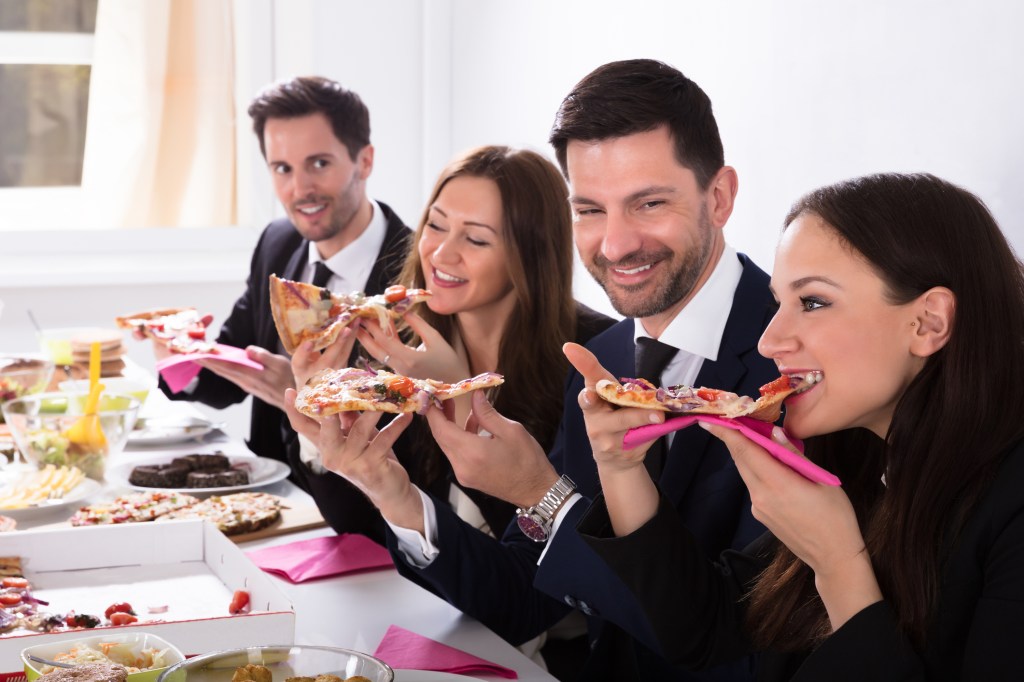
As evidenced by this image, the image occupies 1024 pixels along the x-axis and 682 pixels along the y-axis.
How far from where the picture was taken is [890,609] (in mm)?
1560

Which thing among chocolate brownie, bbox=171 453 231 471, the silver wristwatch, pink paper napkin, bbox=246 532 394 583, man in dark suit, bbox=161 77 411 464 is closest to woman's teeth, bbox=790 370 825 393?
the silver wristwatch

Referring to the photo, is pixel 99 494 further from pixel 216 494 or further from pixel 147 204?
pixel 147 204

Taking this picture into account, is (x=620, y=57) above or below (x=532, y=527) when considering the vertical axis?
above

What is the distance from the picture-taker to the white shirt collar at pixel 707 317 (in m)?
2.33

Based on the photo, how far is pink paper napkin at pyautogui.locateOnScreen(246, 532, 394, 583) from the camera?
230cm

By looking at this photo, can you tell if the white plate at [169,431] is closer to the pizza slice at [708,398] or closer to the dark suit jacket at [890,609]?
the dark suit jacket at [890,609]

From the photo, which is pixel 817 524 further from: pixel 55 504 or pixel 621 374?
pixel 55 504

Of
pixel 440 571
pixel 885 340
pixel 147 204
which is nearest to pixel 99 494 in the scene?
pixel 440 571

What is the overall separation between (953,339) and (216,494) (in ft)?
6.21

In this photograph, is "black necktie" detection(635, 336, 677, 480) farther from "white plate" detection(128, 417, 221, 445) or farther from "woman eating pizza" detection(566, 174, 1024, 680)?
"white plate" detection(128, 417, 221, 445)

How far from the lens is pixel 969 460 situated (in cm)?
157

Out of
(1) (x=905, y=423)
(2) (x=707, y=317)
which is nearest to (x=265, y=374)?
(2) (x=707, y=317)

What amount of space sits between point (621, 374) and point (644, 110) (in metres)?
0.57

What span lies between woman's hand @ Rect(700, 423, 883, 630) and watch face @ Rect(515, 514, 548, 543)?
567mm
